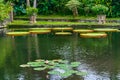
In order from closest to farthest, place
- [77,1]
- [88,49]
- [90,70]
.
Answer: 1. [90,70]
2. [88,49]
3. [77,1]

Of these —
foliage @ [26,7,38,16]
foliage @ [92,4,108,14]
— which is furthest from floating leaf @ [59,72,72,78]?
foliage @ [92,4,108,14]

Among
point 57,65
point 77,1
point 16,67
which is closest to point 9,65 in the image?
point 16,67

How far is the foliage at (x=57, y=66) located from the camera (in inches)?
607

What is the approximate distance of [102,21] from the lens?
35625 mm

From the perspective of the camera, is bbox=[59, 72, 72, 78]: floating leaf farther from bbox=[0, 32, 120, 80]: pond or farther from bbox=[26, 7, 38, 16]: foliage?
bbox=[26, 7, 38, 16]: foliage

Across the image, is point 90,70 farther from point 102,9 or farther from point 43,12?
point 43,12

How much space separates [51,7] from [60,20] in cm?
443

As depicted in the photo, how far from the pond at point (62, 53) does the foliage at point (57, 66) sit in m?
0.31

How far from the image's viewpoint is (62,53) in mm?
20703

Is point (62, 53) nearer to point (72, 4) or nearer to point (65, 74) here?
point (65, 74)

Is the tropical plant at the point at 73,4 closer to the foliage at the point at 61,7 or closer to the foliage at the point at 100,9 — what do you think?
the foliage at the point at 61,7

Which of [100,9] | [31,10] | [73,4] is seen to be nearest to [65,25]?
[31,10]

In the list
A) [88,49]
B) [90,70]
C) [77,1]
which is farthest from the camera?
[77,1]

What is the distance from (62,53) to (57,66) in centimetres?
392
